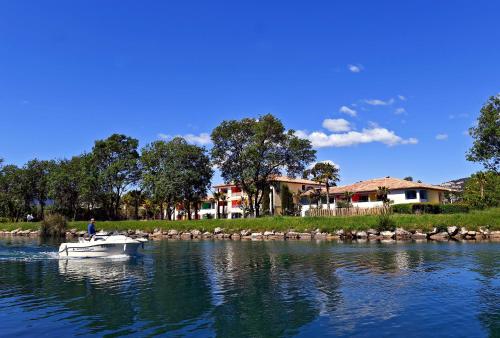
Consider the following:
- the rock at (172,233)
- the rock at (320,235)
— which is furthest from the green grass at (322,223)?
the rock at (172,233)

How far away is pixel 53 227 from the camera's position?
80375 millimetres

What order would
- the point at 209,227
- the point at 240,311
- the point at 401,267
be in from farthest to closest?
1. the point at 209,227
2. the point at 401,267
3. the point at 240,311

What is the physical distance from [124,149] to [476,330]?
89025mm

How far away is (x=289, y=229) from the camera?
67.8 metres

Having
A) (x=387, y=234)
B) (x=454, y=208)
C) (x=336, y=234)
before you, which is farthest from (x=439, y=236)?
(x=454, y=208)

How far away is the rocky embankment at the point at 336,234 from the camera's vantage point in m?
55.4

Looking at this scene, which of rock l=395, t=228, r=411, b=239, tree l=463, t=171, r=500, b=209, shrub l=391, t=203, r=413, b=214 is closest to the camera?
rock l=395, t=228, r=411, b=239

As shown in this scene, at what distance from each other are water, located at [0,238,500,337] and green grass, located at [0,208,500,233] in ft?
76.9

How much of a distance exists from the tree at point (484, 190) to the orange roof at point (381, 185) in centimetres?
651

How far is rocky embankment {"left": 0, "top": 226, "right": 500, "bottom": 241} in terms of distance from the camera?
55406 mm

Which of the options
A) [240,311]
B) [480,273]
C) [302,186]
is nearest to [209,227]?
[302,186]

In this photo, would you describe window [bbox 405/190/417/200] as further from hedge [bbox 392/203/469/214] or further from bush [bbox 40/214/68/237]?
bush [bbox 40/214/68/237]

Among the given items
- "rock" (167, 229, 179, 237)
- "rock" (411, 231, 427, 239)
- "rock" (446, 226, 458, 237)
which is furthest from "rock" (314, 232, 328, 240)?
"rock" (167, 229, 179, 237)

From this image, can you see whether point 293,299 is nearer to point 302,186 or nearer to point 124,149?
point 124,149
